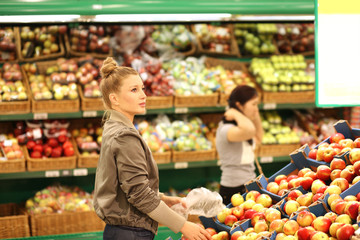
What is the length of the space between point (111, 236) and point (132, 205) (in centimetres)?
19

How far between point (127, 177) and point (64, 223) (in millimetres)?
2318

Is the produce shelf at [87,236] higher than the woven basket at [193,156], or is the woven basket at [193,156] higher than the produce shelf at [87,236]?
the woven basket at [193,156]

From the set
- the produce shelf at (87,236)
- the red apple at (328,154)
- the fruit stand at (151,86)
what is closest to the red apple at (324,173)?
the red apple at (328,154)

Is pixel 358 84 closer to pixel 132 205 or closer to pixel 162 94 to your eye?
pixel 132 205

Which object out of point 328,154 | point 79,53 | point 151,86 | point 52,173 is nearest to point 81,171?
point 52,173

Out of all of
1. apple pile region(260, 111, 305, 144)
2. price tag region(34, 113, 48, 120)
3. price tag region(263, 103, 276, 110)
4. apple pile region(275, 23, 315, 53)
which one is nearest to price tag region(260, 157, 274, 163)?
apple pile region(260, 111, 305, 144)

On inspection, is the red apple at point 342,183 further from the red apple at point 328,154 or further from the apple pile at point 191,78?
the apple pile at point 191,78

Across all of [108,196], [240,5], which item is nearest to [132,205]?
[108,196]

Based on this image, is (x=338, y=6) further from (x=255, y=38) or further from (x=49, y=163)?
(x=255, y=38)

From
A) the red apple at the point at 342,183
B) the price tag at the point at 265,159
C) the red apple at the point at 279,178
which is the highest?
the red apple at the point at 342,183

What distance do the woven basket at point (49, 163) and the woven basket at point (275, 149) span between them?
183 centimetres

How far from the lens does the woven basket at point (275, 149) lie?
5.11 metres

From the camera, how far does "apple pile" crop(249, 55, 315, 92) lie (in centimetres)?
517

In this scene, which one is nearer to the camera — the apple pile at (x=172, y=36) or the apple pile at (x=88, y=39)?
the apple pile at (x=88, y=39)
